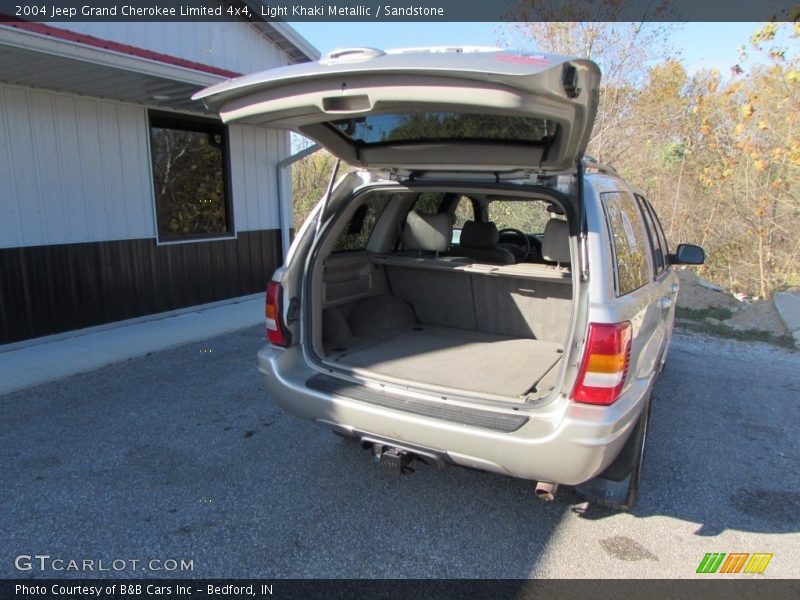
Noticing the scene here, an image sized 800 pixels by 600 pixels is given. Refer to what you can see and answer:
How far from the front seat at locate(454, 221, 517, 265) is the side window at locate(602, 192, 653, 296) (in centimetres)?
113

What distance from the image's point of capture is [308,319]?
309cm

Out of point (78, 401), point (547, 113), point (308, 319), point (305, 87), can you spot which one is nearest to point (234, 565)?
point (308, 319)

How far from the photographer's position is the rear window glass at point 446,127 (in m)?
2.42

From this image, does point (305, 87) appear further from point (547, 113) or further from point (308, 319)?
point (308, 319)

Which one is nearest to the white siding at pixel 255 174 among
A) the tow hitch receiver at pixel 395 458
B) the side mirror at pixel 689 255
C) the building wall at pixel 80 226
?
the building wall at pixel 80 226

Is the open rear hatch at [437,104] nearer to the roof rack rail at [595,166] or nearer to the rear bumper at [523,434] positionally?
the roof rack rail at [595,166]

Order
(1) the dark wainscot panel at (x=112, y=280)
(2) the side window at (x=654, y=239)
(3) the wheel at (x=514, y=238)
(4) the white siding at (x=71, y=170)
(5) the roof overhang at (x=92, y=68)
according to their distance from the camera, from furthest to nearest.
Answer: (3) the wheel at (x=514, y=238) → (1) the dark wainscot panel at (x=112, y=280) → (4) the white siding at (x=71, y=170) → (5) the roof overhang at (x=92, y=68) → (2) the side window at (x=654, y=239)

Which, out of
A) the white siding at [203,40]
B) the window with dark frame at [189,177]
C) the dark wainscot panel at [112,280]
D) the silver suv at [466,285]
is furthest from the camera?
the window with dark frame at [189,177]

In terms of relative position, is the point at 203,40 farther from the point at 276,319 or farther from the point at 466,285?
the point at 276,319

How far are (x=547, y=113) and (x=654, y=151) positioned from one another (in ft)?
42.9

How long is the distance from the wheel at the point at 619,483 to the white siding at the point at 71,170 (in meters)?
6.08

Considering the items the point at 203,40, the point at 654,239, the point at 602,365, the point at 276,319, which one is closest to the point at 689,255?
the point at 654,239

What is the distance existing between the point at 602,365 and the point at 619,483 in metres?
0.88

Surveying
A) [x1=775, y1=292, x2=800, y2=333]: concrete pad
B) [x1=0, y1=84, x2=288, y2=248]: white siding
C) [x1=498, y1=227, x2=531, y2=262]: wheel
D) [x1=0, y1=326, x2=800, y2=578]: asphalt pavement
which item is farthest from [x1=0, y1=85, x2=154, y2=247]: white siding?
[x1=775, y1=292, x2=800, y2=333]: concrete pad
